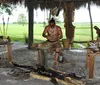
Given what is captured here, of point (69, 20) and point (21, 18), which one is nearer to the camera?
point (69, 20)

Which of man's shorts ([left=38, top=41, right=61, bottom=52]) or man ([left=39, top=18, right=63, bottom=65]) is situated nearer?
man's shorts ([left=38, top=41, right=61, bottom=52])

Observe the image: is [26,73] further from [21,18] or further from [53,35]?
[21,18]

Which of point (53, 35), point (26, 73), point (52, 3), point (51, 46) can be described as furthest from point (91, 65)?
point (52, 3)

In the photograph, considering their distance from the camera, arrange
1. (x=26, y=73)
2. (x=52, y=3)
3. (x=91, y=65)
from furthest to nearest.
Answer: (x=52, y=3), (x=26, y=73), (x=91, y=65)

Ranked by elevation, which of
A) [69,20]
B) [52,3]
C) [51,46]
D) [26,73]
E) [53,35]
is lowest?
[26,73]

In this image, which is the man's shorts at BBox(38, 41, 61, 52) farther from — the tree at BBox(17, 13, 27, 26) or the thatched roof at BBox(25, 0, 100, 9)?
the tree at BBox(17, 13, 27, 26)

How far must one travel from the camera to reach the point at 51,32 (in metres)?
7.47

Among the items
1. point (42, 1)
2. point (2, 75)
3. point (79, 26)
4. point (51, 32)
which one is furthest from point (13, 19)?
point (2, 75)

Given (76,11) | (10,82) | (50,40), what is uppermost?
(76,11)

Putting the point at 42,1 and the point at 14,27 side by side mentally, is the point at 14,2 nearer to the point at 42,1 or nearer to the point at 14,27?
the point at 42,1

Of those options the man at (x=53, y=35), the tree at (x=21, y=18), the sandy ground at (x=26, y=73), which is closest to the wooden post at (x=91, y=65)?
the sandy ground at (x=26, y=73)

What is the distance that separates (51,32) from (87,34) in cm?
367

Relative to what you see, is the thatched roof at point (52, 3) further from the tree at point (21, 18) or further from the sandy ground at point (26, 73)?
the tree at point (21, 18)

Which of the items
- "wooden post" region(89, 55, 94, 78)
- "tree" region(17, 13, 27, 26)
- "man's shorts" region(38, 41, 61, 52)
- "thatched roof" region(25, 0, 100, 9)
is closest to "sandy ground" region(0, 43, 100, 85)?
"wooden post" region(89, 55, 94, 78)
